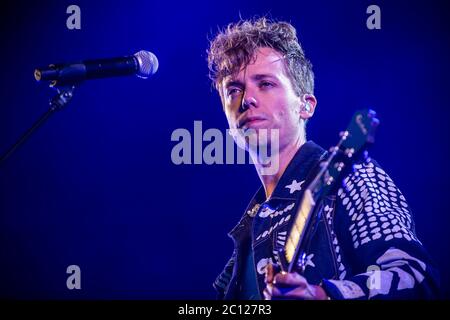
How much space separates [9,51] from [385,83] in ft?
5.63

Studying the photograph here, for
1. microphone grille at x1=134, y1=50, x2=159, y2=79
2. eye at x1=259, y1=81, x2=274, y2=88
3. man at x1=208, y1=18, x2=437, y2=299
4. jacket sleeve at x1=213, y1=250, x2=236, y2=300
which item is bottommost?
jacket sleeve at x1=213, y1=250, x2=236, y2=300

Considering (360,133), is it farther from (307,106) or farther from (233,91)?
(233,91)

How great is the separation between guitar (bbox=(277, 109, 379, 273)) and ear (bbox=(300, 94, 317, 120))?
0.55 metres

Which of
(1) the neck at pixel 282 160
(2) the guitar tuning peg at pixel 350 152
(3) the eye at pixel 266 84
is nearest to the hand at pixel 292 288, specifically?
(2) the guitar tuning peg at pixel 350 152

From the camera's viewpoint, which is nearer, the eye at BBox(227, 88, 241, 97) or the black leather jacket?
the black leather jacket

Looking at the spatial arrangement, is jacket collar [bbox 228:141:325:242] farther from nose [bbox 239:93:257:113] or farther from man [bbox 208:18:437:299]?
nose [bbox 239:93:257:113]


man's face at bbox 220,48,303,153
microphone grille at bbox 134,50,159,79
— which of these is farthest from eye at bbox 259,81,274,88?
microphone grille at bbox 134,50,159,79

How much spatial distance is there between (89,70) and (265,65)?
30.3 inches

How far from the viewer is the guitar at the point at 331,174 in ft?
6.22

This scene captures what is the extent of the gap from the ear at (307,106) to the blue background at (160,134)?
34mm

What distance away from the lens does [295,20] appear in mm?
2602

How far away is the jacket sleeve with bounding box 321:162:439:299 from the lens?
6.50ft
